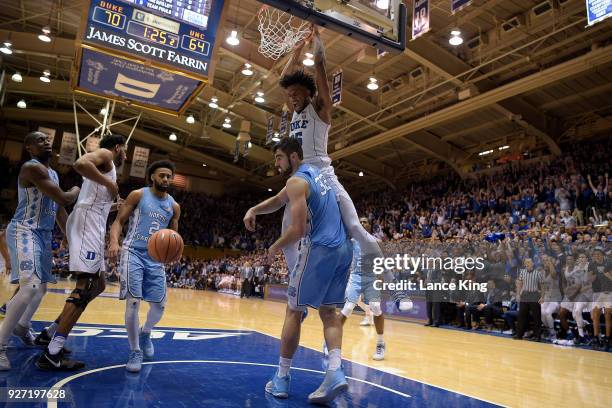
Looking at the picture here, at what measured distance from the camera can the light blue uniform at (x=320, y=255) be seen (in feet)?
9.94

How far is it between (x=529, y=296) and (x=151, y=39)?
8.86 metres

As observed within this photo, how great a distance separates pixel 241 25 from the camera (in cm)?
Result: 1527

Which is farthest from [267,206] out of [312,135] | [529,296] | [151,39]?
[529,296]

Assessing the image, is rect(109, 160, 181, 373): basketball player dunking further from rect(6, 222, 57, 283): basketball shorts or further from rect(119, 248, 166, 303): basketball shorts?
rect(6, 222, 57, 283): basketball shorts

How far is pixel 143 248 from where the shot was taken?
12.5ft

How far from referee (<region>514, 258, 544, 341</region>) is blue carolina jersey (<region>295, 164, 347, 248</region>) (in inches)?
290

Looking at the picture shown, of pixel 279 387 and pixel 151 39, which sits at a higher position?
pixel 151 39

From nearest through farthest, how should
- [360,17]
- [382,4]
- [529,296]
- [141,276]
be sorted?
[141,276] → [360,17] → [382,4] → [529,296]

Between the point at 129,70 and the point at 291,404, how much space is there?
26.9ft

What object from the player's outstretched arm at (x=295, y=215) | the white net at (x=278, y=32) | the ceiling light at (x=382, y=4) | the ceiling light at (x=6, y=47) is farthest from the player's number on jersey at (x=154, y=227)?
the ceiling light at (x=6, y=47)

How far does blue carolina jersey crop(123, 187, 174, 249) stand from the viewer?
12.5ft

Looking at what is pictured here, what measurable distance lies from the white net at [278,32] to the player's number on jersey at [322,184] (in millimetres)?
2877

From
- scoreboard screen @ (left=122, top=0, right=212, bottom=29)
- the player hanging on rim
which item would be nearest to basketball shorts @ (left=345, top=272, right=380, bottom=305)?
the player hanging on rim

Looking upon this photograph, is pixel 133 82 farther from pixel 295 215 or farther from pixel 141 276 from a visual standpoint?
pixel 295 215
